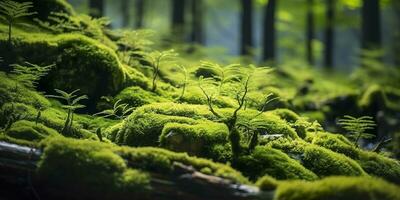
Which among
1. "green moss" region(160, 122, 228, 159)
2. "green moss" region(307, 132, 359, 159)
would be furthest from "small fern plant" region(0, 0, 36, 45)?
"green moss" region(307, 132, 359, 159)

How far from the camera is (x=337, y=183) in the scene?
3549 mm

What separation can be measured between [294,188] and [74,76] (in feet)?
12.7

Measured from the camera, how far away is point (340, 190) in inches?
137

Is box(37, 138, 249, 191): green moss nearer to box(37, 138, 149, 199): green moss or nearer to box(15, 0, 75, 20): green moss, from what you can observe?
box(37, 138, 149, 199): green moss

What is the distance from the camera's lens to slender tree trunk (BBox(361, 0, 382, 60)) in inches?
593

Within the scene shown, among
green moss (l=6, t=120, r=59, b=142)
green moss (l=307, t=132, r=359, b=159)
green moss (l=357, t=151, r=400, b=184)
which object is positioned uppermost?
green moss (l=6, t=120, r=59, b=142)

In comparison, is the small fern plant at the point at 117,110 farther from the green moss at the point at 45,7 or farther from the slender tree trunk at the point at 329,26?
the slender tree trunk at the point at 329,26

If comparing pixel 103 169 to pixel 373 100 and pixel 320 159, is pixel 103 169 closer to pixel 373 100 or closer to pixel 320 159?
pixel 320 159

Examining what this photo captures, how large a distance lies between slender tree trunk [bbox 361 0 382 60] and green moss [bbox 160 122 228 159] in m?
11.7

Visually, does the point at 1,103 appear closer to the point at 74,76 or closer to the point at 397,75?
the point at 74,76

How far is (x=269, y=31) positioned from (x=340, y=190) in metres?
12.8

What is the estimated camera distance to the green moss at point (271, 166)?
4422 mm

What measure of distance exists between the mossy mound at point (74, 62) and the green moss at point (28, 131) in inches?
62.0

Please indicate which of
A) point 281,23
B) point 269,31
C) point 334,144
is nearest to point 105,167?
point 334,144
